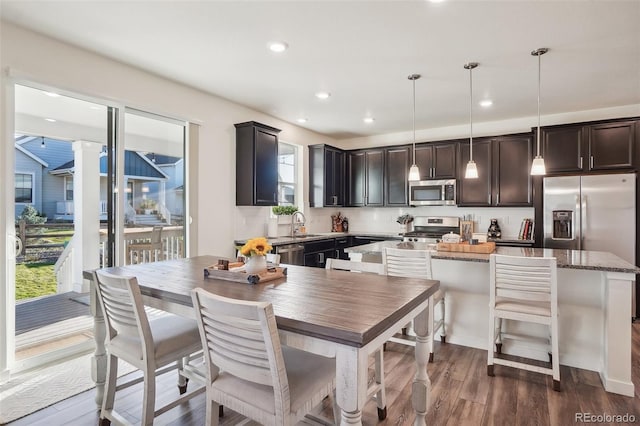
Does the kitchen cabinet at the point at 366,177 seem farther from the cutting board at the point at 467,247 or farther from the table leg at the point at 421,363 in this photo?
the table leg at the point at 421,363

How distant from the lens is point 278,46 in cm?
287

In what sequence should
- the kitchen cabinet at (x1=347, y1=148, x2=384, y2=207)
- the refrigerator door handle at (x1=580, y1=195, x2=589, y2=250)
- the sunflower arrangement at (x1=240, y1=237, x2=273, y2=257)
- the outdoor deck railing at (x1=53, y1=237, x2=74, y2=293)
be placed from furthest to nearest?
1. the kitchen cabinet at (x1=347, y1=148, x2=384, y2=207)
2. the refrigerator door handle at (x1=580, y1=195, x2=589, y2=250)
3. the outdoor deck railing at (x1=53, y1=237, x2=74, y2=293)
4. the sunflower arrangement at (x1=240, y1=237, x2=273, y2=257)

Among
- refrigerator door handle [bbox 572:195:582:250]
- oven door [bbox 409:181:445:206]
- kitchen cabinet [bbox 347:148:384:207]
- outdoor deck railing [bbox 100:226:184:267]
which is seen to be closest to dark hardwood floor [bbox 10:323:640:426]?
outdoor deck railing [bbox 100:226:184:267]

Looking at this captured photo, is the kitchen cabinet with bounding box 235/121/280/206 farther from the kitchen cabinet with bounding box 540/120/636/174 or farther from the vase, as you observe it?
the kitchen cabinet with bounding box 540/120/636/174

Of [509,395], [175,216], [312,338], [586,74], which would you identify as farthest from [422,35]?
[175,216]

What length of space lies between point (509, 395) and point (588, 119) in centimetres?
427

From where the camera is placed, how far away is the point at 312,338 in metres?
1.29

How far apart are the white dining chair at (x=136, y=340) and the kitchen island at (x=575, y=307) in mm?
1879

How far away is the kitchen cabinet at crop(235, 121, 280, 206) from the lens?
4.30m

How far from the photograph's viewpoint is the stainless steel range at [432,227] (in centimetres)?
542

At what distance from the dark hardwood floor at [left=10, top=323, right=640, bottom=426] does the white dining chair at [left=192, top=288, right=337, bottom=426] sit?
2.68 feet

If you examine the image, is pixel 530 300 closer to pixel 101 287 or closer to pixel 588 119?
pixel 101 287

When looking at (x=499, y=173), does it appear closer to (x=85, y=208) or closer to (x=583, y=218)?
(x=583, y=218)

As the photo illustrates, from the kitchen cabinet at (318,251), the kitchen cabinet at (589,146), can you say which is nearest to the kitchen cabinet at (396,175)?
the kitchen cabinet at (318,251)
